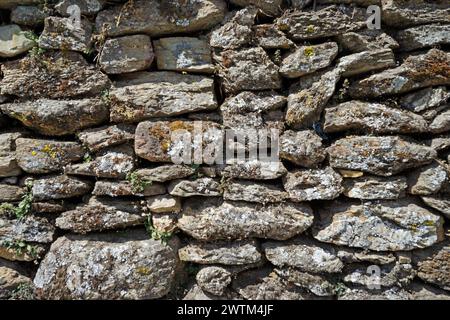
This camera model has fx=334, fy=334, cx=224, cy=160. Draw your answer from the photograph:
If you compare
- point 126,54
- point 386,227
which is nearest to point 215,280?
point 386,227

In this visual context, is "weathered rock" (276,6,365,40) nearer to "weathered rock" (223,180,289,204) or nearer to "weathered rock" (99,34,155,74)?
"weathered rock" (99,34,155,74)

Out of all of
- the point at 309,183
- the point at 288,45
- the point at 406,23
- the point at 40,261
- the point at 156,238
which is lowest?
the point at 40,261

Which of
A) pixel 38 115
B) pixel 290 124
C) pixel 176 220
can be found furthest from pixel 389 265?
pixel 38 115

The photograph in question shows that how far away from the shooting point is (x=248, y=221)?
11.2 feet

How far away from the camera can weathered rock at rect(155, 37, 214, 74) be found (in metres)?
3.44

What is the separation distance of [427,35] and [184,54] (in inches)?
95.8

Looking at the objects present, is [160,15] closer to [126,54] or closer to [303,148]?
[126,54]

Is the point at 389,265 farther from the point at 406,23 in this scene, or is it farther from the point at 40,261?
the point at 40,261

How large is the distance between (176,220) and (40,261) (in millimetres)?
1566

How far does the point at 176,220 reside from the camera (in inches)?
139

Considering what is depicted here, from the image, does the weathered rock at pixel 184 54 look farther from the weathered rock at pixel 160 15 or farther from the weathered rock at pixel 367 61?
the weathered rock at pixel 367 61

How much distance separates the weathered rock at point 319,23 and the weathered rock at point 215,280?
2516 millimetres

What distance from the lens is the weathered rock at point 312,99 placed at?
3.33 meters

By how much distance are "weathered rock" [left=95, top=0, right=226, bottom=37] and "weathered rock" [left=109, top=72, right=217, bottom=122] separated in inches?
20.1
